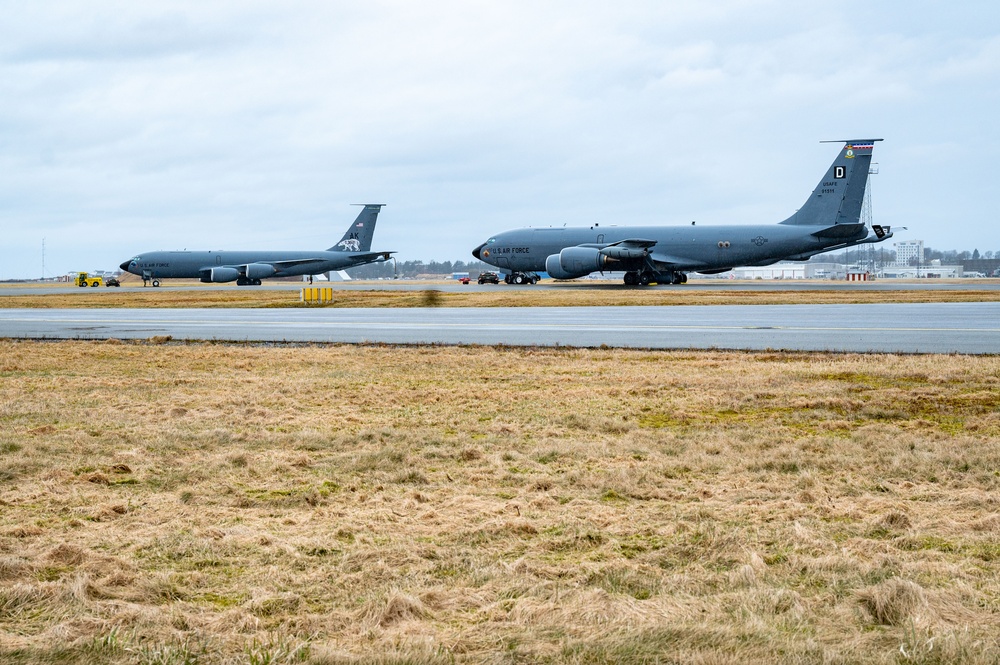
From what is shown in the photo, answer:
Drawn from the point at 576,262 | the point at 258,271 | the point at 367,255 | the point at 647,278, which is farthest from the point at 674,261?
the point at 258,271

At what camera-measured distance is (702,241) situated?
2286 inches

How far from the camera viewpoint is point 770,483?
6582 millimetres

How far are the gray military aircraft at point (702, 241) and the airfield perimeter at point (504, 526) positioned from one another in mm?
46628

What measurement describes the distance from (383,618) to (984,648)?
256 cm

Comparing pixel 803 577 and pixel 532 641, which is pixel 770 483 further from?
pixel 532 641

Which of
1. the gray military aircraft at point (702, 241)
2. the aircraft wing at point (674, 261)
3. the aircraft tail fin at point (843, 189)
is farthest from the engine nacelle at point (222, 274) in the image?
the aircraft tail fin at point (843, 189)

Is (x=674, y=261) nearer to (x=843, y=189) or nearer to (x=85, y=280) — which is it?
(x=843, y=189)

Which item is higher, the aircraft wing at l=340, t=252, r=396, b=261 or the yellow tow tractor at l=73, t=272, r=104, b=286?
the aircraft wing at l=340, t=252, r=396, b=261

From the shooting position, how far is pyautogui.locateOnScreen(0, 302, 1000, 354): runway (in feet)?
59.4

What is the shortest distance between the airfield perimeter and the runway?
22.6 feet

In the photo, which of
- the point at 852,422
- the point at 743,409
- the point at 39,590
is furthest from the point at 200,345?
the point at 39,590

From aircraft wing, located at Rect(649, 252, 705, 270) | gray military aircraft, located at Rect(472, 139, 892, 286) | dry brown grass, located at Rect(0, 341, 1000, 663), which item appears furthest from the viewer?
aircraft wing, located at Rect(649, 252, 705, 270)

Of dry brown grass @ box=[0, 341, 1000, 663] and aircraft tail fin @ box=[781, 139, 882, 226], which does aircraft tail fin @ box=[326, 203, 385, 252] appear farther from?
dry brown grass @ box=[0, 341, 1000, 663]

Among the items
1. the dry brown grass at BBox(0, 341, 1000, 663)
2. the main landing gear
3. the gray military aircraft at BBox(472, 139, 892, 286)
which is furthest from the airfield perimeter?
the main landing gear
